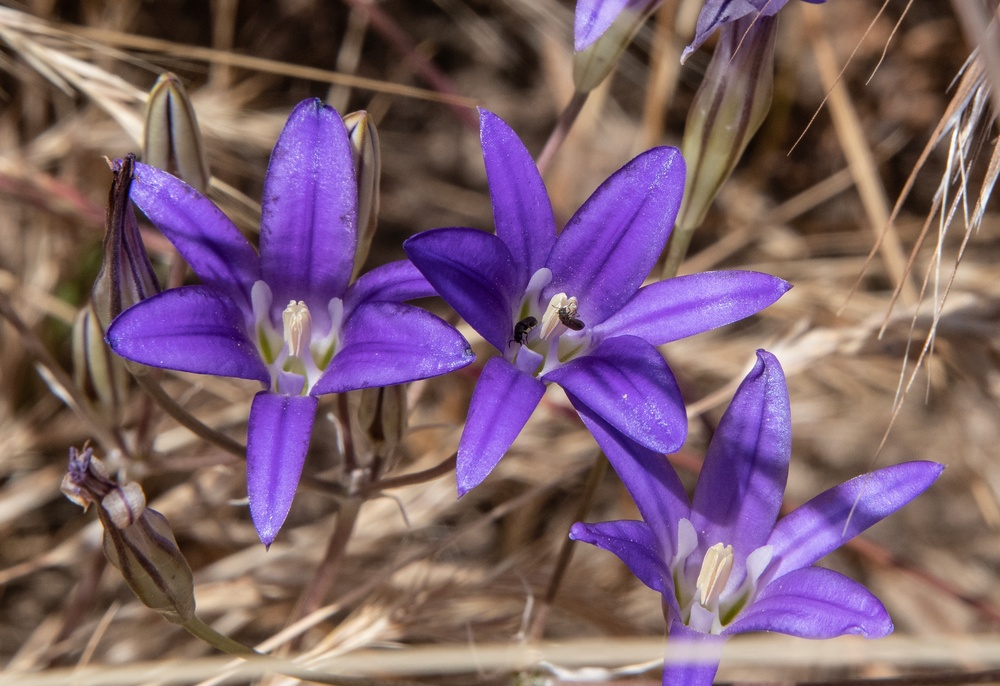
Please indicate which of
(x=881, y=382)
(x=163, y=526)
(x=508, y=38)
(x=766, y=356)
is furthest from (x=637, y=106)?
(x=163, y=526)

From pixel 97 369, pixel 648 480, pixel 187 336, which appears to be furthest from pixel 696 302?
pixel 97 369

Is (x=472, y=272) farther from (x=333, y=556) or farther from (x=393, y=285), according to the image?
(x=333, y=556)

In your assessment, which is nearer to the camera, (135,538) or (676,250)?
(135,538)

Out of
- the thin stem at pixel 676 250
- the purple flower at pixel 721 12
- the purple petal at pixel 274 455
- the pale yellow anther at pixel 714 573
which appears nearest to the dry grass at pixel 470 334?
the pale yellow anther at pixel 714 573

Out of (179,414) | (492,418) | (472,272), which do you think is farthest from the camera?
(179,414)

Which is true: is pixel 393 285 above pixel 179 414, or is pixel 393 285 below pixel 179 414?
above

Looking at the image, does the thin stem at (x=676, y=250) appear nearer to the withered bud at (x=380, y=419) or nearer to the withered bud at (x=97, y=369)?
the withered bud at (x=380, y=419)

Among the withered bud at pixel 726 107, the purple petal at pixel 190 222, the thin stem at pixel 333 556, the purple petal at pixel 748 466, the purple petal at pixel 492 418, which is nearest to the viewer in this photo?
the purple petal at pixel 492 418

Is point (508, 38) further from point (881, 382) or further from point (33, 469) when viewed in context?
point (33, 469)
